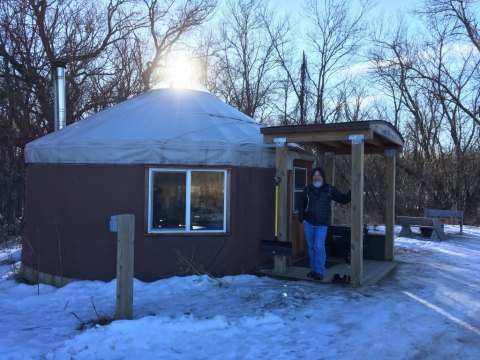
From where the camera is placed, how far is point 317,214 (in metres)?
6.41

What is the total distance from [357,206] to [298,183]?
2.19 metres

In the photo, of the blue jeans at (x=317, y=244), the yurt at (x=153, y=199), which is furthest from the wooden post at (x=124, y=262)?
the blue jeans at (x=317, y=244)

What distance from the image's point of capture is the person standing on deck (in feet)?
21.1

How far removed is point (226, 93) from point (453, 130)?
34.6ft

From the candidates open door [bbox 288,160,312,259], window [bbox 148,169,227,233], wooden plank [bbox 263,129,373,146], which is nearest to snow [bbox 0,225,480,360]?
window [bbox 148,169,227,233]

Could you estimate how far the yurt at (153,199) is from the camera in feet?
21.9

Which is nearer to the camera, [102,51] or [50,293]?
[50,293]

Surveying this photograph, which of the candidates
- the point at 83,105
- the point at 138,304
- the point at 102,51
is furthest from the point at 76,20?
the point at 138,304

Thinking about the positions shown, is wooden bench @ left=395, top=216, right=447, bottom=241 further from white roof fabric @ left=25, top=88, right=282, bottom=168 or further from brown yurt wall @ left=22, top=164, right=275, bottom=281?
brown yurt wall @ left=22, top=164, right=275, bottom=281

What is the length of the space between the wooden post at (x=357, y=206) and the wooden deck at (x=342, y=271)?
270 millimetres

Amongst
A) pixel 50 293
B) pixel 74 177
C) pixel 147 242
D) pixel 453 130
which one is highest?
pixel 453 130

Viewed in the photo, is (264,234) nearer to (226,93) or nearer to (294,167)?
(294,167)

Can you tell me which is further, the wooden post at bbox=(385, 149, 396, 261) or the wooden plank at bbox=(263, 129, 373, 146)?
the wooden post at bbox=(385, 149, 396, 261)

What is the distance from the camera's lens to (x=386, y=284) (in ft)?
20.9
